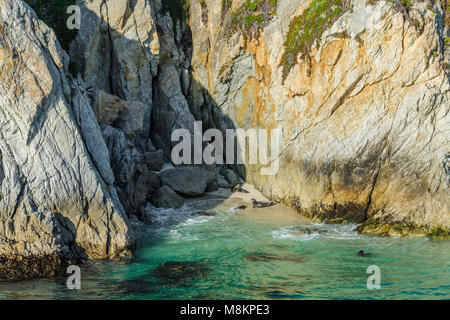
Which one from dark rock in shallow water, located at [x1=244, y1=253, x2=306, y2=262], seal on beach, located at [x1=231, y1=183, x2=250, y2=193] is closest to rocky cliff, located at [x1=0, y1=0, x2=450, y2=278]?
seal on beach, located at [x1=231, y1=183, x2=250, y2=193]

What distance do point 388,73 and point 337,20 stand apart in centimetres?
397

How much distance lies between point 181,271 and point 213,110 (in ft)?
57.7

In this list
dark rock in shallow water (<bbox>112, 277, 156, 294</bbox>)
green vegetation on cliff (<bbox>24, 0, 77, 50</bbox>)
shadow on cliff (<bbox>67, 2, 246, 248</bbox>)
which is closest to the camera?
dark rock in shallow water (<bbox>112, 277, 156, 294</bbox>)

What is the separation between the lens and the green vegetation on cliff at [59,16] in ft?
90.3

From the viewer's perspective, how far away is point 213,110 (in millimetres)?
30891

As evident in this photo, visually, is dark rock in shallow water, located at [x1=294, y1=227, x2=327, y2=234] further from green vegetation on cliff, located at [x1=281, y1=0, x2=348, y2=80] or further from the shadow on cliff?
green vegetation on cliff, located at [x1=281, y1=0, x2=348, y2=80]

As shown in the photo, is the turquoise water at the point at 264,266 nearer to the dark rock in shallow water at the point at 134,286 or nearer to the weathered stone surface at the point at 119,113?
the dark rock in shallow water at the point at 134,286

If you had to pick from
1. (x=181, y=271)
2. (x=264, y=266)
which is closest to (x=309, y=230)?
(x=264, y=266)

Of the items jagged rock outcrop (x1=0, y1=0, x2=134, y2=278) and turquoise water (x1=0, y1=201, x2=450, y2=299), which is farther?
jagged rock outcrop (x1=0, y1=0, x2=134, y2=278)

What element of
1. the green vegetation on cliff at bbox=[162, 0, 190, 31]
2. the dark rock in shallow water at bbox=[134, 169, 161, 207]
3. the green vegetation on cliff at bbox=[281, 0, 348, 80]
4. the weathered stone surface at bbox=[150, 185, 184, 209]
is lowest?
the weathered stone surface at bbox=[150, 185, 184, 209]

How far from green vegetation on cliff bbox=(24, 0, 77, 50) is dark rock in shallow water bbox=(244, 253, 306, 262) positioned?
18.9 m

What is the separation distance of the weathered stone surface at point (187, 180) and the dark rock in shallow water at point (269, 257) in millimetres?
9134

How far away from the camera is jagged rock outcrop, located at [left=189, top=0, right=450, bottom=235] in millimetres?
20250

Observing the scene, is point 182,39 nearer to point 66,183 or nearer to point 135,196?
point 135,196
